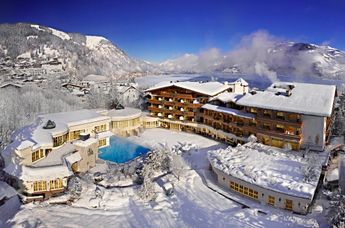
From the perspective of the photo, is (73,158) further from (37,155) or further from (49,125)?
(49,125)

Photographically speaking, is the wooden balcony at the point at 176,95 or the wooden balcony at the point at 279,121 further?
the wooden balcony at the point at 176,95

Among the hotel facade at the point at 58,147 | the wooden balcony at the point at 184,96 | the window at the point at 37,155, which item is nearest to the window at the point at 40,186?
the hotel facade at the point at 58,147

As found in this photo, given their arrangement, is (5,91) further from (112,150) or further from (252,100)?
(252,100)

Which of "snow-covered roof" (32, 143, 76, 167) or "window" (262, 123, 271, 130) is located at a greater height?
"window" (262, 123, 271, 130)

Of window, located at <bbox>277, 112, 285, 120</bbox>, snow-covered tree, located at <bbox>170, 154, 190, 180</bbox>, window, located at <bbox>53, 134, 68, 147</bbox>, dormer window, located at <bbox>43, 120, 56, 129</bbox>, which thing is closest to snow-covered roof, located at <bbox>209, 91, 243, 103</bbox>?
window, located at <bbox>277, 112, 285, 120</bbox>

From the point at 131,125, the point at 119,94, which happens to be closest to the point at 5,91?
the point at 119,94

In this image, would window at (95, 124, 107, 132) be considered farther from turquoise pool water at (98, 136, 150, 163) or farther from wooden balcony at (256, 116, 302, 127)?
wooden balcony at (256, 116, 302, 127)

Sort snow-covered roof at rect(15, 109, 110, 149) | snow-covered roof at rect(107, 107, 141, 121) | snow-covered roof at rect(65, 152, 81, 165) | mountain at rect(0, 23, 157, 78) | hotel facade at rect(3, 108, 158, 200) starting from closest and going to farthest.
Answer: hotel facade at rect(3, 108, 158, 200), snow-covered roof at rect(65, 152, 81, 165), snow-covered roof at rect(15, 109, 110, 149), snow-covered roof at rect(107, 107, 141, 121), mountain at rect(0, 23, 157, 78)

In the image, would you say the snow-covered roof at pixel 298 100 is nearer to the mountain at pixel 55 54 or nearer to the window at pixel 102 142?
the window at pixel 102 142
